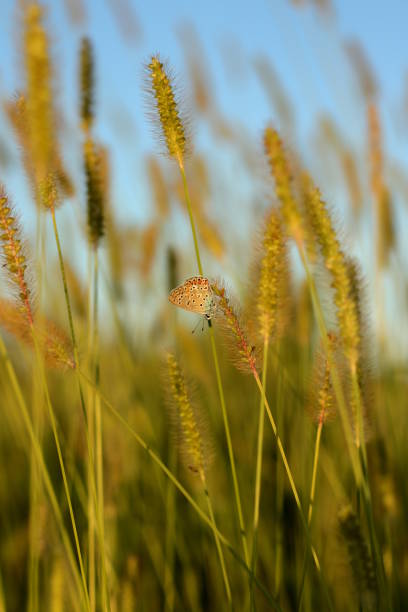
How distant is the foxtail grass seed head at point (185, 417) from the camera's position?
2.98ft

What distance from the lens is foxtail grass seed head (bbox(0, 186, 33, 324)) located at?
33.6 inches

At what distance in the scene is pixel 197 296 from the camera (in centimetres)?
91

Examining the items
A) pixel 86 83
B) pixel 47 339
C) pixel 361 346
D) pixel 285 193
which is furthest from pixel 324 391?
pixel 86 83

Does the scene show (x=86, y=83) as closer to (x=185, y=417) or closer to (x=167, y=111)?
(x=167, y=111)

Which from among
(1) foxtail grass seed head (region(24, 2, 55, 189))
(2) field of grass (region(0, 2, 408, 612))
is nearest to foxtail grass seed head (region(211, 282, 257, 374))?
(2) field of grass (region(0, 2, 408, 612))

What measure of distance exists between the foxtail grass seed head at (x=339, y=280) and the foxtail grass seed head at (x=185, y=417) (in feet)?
0.78

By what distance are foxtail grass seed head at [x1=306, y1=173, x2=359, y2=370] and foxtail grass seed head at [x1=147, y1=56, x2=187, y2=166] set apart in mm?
220

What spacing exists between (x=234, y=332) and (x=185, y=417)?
6.3 inches

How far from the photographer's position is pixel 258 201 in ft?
9.07

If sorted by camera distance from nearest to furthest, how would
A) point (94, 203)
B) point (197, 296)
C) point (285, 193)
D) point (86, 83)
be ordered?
point (285, 193) < point (197, 296) < point (94, 203) < point (86, 83)

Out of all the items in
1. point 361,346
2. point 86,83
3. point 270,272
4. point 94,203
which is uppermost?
point 86,83

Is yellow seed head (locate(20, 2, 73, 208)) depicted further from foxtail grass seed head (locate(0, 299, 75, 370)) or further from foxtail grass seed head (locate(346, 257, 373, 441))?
foxtail grass seed head (locate(346, 257, 373, 441))

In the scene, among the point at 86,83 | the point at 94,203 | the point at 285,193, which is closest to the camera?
the point at 285,193

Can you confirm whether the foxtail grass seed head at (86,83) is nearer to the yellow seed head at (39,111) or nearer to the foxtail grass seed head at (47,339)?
the yellow seed head at (39,111)
